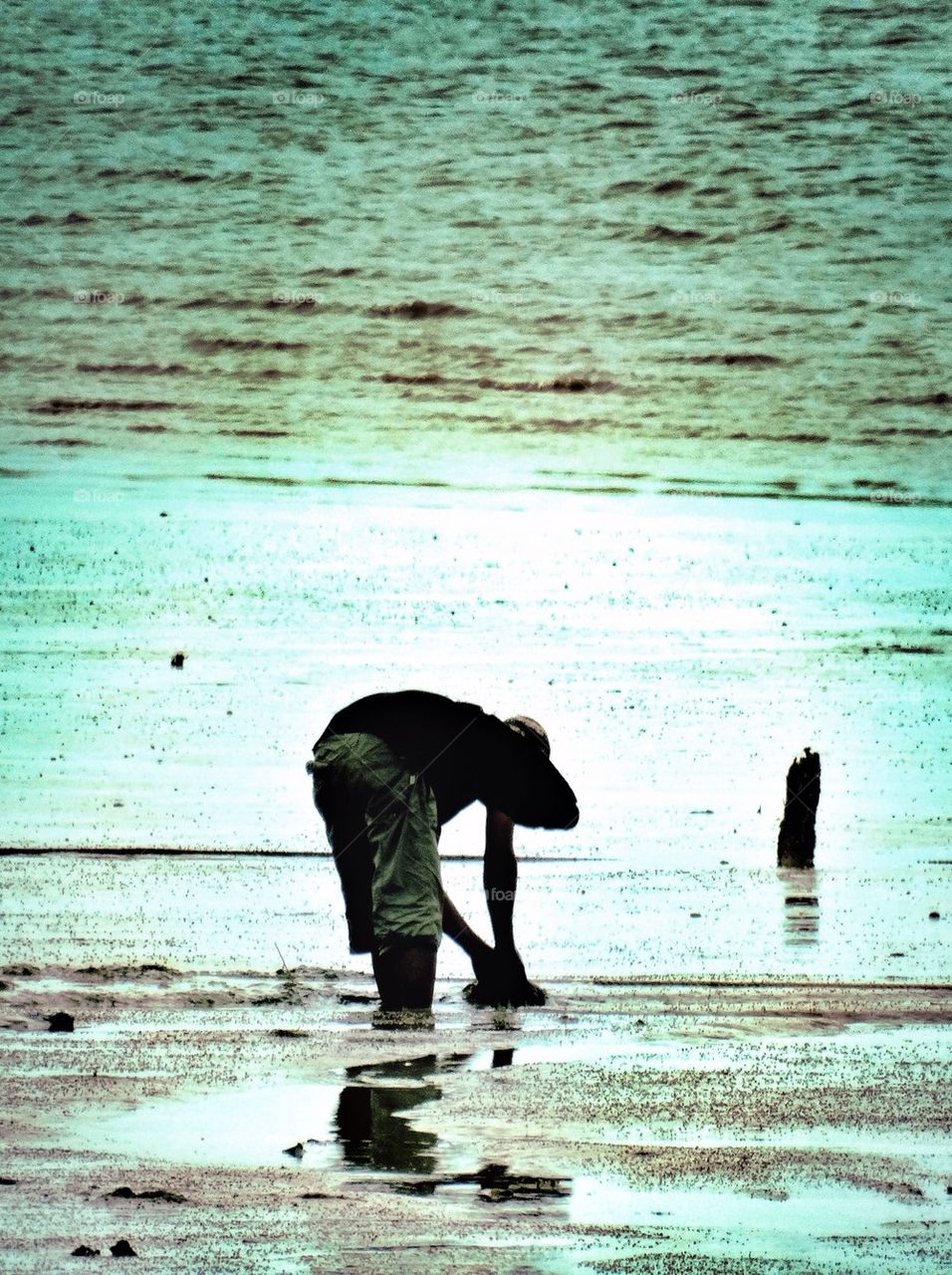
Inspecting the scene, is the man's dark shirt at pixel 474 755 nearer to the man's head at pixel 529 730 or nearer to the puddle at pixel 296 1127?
the man's head at pixel 529 730

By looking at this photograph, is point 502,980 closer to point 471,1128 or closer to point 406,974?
point 406,974

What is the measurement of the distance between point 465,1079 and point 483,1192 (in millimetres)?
1443

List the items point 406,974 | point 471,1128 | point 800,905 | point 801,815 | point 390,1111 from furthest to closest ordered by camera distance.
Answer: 1. point 801,815
2. point 800,905
3. point 406,974
4. point 390,1111
5. point 471,1128

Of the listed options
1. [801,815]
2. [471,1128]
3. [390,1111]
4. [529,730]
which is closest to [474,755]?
[529,730]

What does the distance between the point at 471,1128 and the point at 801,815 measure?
7.70 m

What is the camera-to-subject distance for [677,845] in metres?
15.6

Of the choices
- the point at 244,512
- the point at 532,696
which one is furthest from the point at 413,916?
the point at 244,512

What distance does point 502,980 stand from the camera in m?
9.18

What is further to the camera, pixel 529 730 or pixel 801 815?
pixel 801 815

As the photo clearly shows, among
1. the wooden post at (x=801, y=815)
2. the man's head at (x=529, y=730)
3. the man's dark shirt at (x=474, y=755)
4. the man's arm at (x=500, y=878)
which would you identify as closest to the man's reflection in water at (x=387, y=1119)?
the man's arm at (x=500, y=878)

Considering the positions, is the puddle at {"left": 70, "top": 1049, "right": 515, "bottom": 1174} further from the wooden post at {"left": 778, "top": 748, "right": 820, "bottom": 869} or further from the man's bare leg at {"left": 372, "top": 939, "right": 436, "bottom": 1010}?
the wooden post at {"left": 778, "top": 748, "right": 820, "bottom": 869}

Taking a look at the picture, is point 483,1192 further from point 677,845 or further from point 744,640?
point 744,640

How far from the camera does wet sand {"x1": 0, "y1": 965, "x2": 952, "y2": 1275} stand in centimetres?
585

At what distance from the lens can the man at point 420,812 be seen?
29.0 feet
